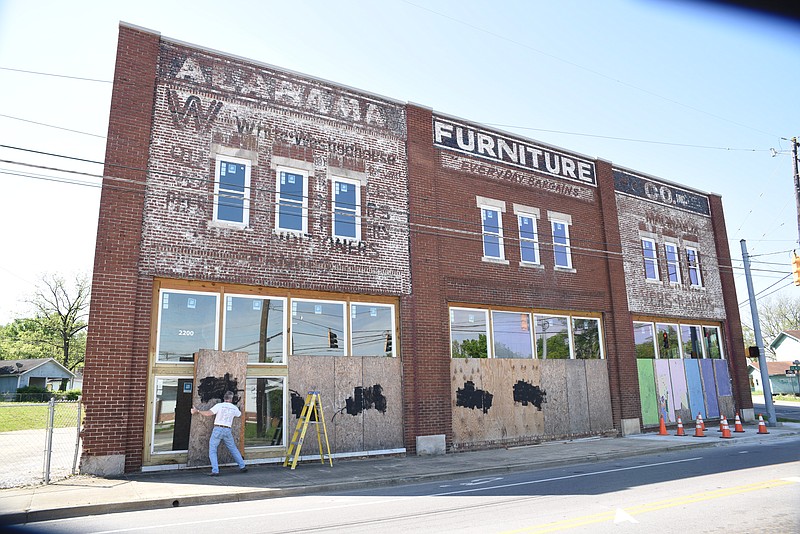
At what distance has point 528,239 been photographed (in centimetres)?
1950

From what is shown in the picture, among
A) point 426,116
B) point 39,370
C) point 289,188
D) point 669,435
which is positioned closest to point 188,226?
point 289,188

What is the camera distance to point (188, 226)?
13508 mm

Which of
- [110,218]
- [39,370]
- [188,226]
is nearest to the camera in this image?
[110,218]

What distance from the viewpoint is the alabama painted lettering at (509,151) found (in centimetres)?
1866

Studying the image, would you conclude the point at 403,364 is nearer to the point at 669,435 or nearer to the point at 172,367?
the point at 172,367

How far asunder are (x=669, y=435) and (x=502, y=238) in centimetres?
919

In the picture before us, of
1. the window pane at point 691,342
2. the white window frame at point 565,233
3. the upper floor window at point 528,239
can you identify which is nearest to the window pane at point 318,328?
the upper floor window at point 528,239

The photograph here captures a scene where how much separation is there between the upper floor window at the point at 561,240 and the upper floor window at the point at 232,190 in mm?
11155

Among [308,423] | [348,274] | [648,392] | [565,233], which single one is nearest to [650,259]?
[565,233]

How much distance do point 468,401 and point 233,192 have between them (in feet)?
29.5

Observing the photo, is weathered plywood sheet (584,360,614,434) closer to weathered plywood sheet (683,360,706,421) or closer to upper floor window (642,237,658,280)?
upper floor window (642,237,658,280)

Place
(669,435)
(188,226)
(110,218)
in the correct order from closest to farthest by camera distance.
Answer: (110,218) → (188,226) → (669,435)

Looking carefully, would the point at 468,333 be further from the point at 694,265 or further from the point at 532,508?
the point at 694,265

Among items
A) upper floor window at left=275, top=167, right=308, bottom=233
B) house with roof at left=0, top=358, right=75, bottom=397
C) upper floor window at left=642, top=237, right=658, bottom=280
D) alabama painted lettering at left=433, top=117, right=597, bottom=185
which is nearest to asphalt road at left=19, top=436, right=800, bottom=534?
upper floor window at left=275, top=167, right=308, bottom=233
